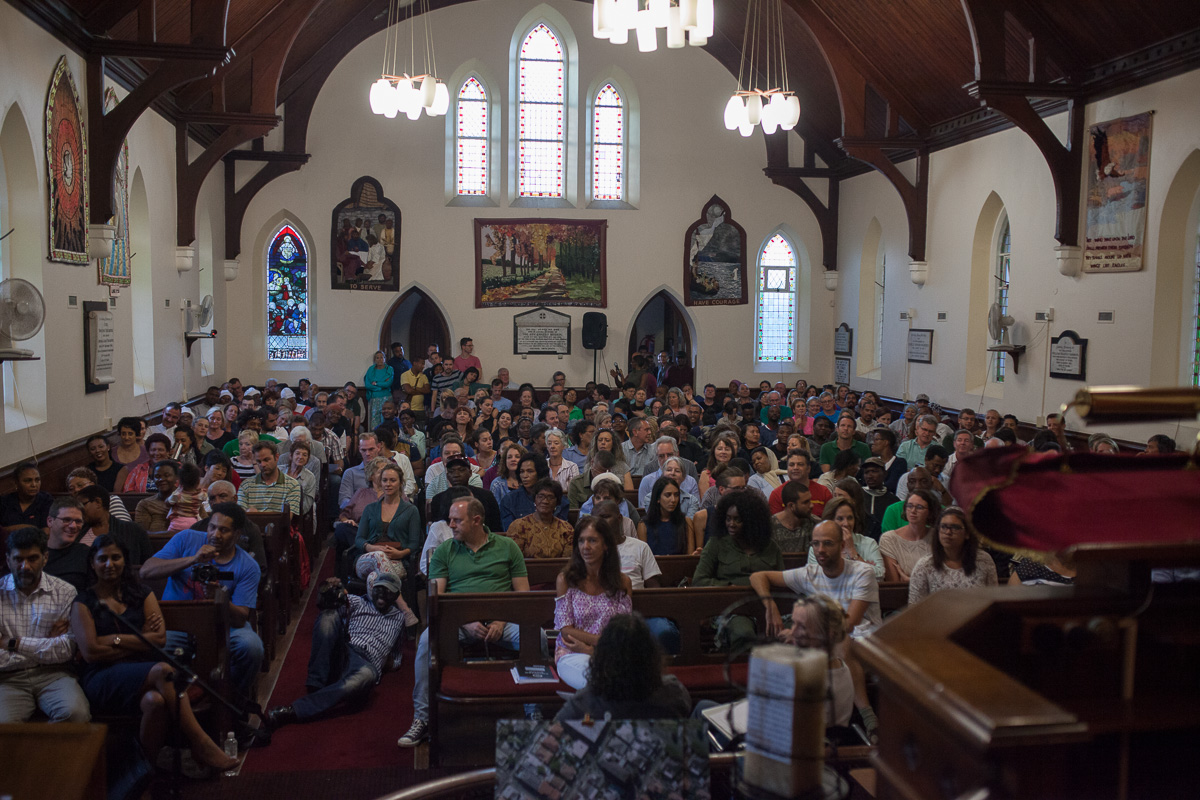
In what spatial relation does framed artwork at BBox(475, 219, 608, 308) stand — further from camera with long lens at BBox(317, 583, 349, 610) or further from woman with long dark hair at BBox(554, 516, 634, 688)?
woman with long dark hair at BBox(554, 516, 634, 688)

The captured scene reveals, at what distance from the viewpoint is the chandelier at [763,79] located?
35.7 feet

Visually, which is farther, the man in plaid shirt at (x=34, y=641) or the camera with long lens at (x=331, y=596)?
the camera with long lens at (x=331, y=596)

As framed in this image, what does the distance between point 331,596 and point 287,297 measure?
11.5 meters

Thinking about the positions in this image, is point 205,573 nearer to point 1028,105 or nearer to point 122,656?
point 122,656

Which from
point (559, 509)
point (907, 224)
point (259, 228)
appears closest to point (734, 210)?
point (907, 224)

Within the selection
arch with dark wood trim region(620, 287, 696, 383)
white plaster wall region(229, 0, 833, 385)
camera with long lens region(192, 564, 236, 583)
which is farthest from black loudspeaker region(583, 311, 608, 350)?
camera with long lens region(192, 564, 236, 583)

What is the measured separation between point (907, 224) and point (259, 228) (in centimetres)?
952

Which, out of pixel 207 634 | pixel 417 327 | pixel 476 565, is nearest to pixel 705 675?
pixel 476 565

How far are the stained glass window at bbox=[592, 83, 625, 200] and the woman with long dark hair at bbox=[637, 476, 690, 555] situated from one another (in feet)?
36.2

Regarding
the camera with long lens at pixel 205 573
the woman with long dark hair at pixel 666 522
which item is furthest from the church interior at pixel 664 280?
the camera with long lens at pixel 205 573

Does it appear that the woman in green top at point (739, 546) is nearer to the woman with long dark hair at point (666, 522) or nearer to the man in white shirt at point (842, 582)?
the man in white shirt at point (842, 582)

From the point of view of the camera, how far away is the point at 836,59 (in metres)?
12.8

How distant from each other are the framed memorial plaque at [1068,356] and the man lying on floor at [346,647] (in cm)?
736

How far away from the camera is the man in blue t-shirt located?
17.5ft
